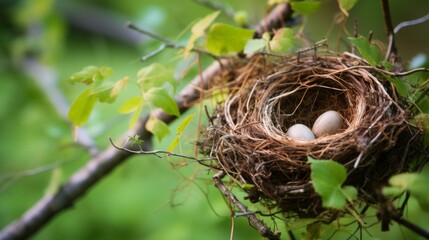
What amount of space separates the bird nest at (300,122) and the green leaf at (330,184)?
63mm

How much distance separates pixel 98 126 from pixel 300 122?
854 mm

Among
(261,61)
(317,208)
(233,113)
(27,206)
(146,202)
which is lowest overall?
(27,206)

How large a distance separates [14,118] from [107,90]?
2006mm

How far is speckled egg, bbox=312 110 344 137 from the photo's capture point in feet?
4.18

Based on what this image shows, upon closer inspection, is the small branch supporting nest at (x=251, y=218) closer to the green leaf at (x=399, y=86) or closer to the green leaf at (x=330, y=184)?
the green leaf at (x=330, y=184)

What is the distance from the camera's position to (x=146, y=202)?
2385mm

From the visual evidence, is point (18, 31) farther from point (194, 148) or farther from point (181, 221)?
point (194, 148)

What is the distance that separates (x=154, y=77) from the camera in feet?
4.16

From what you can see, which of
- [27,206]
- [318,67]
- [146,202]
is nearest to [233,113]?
[318,67]

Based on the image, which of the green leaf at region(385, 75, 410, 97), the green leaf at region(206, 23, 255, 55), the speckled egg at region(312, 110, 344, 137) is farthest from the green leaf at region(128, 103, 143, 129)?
the green leaf at region(385, 75, 410, 97)

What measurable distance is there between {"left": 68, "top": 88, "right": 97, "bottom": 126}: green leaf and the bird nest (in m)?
0.30

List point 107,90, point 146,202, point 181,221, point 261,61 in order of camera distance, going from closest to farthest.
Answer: point 107,90, point 261,61, point 181,221, point 146,202

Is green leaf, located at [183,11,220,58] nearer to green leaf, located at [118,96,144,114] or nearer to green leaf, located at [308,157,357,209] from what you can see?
green leaf, located at [118,96,144,114]

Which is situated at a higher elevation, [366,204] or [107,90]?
[107,90]
